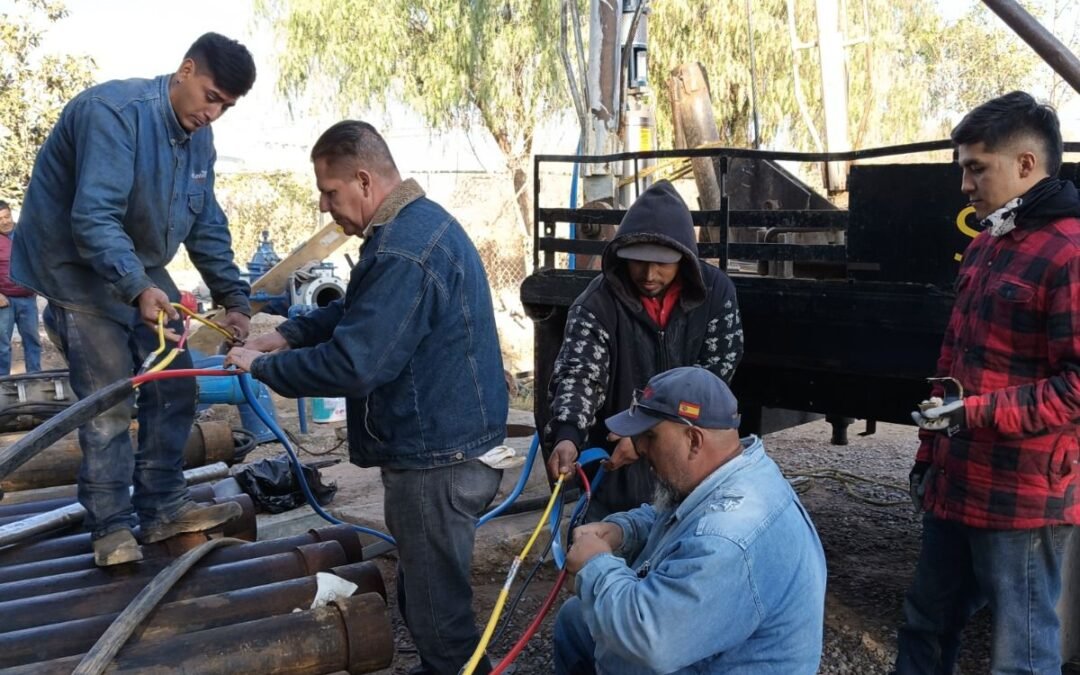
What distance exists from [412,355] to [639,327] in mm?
915

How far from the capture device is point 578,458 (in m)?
3.37

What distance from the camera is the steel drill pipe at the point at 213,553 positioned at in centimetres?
352

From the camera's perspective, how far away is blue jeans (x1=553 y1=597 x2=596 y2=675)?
299cm

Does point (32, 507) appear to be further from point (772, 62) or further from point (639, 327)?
point (772, 62)

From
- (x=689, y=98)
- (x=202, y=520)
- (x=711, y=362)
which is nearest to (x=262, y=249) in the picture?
(x=689, y=98)

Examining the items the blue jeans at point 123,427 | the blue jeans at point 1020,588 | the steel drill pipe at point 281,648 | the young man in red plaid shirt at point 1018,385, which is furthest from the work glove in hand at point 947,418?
the blue jeans at point 123,427

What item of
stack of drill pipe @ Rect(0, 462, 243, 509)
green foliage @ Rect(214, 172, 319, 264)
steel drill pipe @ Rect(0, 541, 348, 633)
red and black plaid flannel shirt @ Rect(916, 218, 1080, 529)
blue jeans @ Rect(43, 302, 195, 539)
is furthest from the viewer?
green foliage @ Rect(214, 172, 319, 264)

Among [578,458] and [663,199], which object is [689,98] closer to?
[663,199]

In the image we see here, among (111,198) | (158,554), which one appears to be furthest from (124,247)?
(158,554)

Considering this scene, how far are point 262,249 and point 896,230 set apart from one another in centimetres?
1037

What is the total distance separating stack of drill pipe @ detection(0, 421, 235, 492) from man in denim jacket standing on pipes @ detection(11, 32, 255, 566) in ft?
3.96

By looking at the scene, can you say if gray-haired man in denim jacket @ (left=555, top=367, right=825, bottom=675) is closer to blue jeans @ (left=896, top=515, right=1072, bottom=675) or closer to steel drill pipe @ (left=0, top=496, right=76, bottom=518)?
blue jeans @ (left=896, top=515, right=1072, bottom=675)

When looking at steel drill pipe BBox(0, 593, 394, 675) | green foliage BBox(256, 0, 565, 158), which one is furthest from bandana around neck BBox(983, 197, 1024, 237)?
green foliage BBox(256, 0, 565, 158)

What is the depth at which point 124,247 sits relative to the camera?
3344 mm
